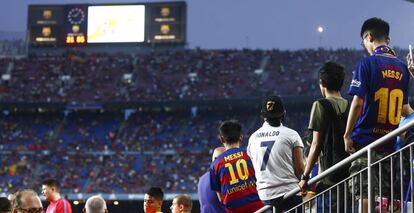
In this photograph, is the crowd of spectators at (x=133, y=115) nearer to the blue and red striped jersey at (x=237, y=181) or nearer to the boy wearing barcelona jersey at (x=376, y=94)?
the blue and red striped jersey at (x=237, y=181)

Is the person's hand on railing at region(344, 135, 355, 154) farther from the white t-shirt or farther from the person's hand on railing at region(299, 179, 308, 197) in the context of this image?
the white t-shirt

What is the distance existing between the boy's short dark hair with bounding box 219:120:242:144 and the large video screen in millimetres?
41643

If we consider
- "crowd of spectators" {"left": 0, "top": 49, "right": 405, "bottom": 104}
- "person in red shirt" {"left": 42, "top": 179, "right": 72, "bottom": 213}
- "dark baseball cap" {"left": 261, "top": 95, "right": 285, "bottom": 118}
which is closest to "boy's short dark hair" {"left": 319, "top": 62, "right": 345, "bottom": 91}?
"dark baseball cap" {"left": 261, "top": 95, "right": 285, "bottom": 118}

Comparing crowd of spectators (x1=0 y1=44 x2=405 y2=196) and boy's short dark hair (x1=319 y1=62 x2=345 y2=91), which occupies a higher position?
boy's short dark hair (x1=319 y1=62 x2=345 y2=91)

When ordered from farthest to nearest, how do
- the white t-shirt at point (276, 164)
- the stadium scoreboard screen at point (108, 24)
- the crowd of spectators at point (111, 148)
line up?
the stadium scoreboard screen at point (108, 24) < the crowd of spectators at point (111, 148) < the white t-shirt at point (276, 164)

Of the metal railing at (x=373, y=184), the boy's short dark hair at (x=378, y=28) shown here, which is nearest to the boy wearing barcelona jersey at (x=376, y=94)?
the boy's short dark hair at (x=378, y=28)

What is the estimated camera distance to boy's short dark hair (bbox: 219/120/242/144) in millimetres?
5719

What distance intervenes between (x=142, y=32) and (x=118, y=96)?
4.85 m

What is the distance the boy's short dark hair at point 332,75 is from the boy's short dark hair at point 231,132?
981 millimetres

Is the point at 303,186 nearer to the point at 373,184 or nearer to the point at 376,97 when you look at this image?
the point at 373,184

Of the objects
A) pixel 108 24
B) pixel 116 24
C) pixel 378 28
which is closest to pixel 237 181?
pixel 378 28

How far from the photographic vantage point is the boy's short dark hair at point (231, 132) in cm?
572

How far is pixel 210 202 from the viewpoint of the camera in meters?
6.02

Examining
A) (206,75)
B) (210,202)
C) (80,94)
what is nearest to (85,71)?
(80,94)
